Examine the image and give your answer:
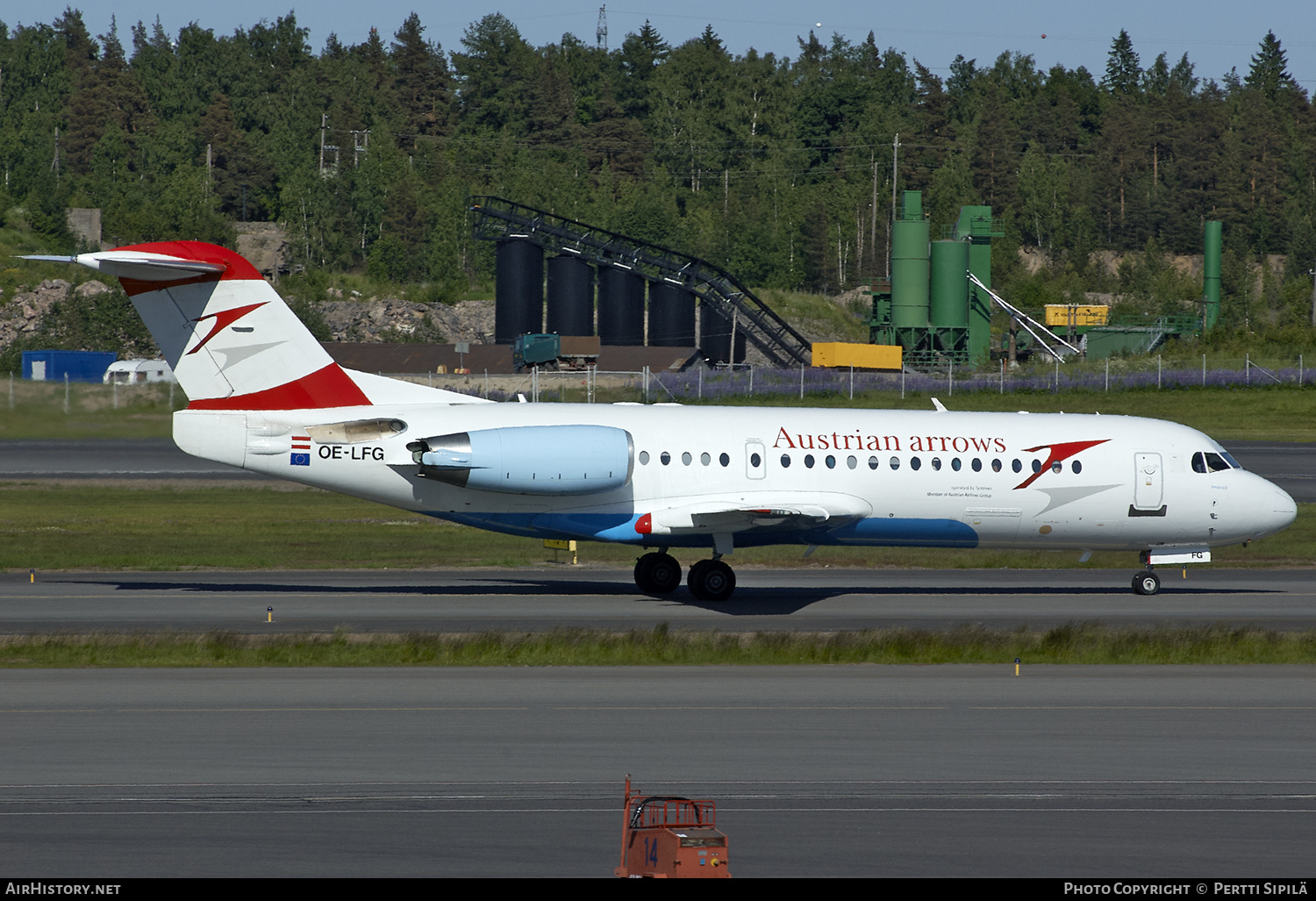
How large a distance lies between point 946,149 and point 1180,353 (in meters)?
67.3

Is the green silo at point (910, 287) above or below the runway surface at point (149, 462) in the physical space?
above

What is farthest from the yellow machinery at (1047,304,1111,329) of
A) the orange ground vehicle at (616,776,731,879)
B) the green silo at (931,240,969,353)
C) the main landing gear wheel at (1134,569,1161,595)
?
the orange ground vehicle at (616,776,731,879)

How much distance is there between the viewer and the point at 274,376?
23.6m

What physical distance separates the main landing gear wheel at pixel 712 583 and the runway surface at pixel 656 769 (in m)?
5.86

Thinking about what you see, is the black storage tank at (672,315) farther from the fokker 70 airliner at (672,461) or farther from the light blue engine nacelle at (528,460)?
the light blue engine nacelle at (528,460)

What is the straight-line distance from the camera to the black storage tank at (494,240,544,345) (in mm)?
79812

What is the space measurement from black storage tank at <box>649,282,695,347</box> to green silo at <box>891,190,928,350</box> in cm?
1261

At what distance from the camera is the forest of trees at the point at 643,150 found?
383 ft

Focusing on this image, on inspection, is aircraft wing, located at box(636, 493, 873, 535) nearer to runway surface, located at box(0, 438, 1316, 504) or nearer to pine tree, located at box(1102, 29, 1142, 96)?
runway surface, located at box(0, 438, 1316, 504)

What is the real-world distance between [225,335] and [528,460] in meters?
5.63

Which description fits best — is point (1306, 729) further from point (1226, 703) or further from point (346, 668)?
point (346, 668)

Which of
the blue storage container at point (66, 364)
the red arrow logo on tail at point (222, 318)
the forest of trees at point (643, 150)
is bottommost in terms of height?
the blue storage container at point (66, 364)

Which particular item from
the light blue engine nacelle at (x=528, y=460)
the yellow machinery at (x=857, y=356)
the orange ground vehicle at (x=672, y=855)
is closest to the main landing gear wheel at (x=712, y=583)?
the light blue engine nacelle at (x=528, y=460)
